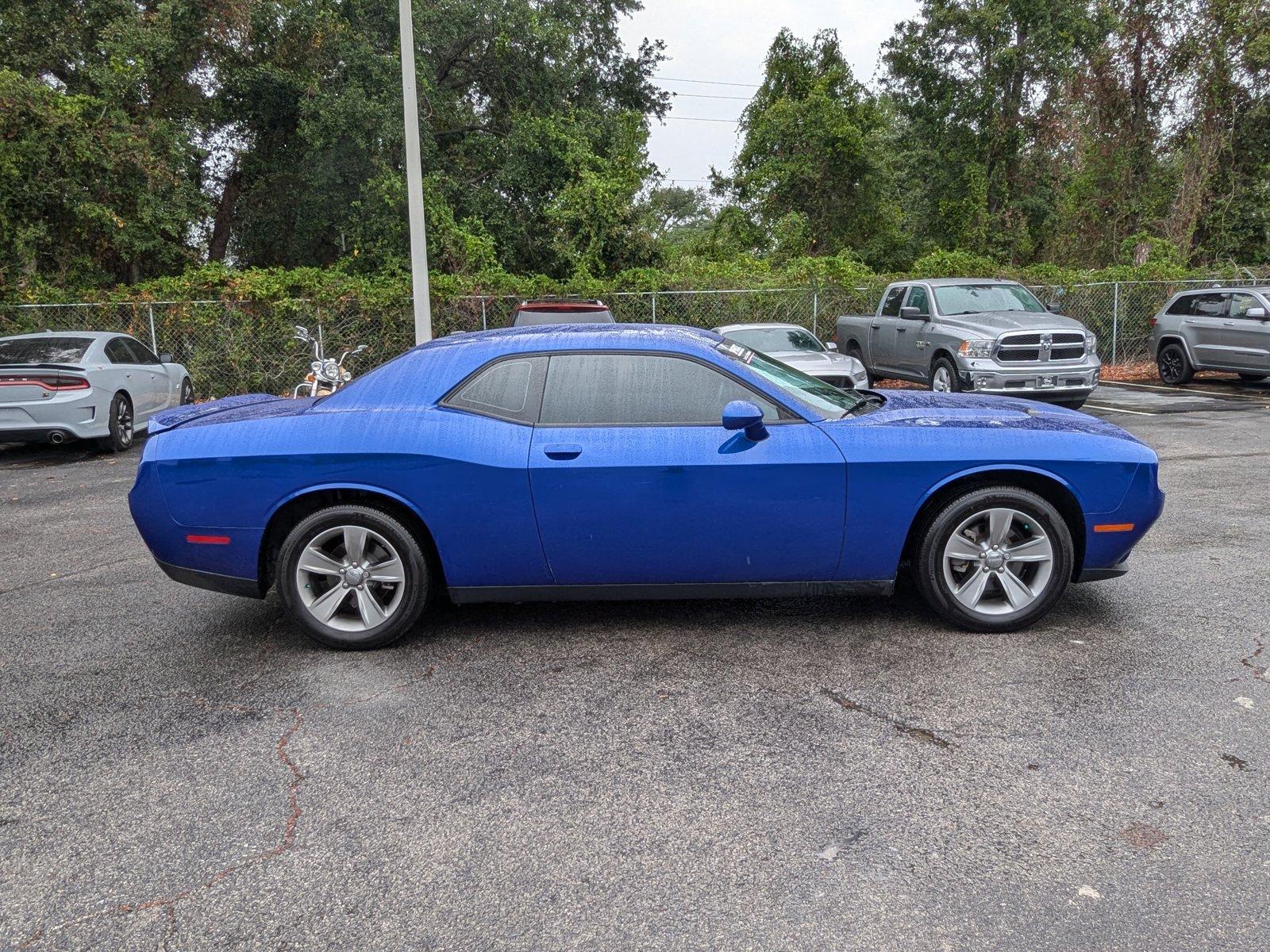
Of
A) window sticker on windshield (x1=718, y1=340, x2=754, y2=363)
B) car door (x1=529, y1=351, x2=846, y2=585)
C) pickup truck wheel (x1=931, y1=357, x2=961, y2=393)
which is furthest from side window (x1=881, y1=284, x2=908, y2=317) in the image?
car door (x1=529, y1=351, x2=846, y2=585)

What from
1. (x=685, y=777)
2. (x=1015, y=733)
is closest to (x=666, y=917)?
(x=685, y=777)

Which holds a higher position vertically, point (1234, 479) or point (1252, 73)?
point (1252, 73)

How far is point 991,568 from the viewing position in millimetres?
4707

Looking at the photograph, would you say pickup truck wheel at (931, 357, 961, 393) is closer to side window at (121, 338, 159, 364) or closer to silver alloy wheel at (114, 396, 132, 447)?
silver alloy wheel at (114, 396, 132, 447)

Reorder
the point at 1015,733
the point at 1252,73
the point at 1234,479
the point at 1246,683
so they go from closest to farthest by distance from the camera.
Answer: the point at 1015,733 < the point at 1246,683 < the point at 1234,479 < the point at 1252,73

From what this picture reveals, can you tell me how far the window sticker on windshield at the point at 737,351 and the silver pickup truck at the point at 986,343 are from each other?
840 cm

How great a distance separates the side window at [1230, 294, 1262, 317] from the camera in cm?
1565

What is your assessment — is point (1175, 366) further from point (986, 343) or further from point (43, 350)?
point (43, 350)

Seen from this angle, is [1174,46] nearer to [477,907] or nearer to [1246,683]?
[1246,683]

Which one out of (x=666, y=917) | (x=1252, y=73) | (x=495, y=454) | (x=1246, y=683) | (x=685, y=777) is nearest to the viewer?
(x=666, y=917)

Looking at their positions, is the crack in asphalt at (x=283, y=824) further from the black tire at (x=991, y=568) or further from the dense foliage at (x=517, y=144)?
the dense foliage at (x=517, y=144)

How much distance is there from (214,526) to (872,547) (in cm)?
312

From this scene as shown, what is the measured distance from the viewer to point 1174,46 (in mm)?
25031

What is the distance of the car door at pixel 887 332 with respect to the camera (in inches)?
596
